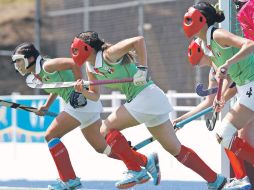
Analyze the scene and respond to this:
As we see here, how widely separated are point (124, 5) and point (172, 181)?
7.50 meters

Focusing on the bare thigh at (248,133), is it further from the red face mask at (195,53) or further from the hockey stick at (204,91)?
the red face mask at (195,53)

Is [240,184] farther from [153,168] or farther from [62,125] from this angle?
[62,125]

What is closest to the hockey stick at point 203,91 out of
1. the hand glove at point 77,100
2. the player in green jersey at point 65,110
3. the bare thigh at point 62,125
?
the player in green jersey at point 65,110

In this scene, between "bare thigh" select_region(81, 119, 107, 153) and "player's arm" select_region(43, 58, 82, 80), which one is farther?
"bare thigh" select_region(81, 119, 107, 153)

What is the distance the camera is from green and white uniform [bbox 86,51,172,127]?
314 inches

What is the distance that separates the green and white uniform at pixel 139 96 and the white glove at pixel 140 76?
0.75 feet

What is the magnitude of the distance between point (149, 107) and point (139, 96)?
13cm

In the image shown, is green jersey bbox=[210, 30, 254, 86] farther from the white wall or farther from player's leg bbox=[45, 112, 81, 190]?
the white wall

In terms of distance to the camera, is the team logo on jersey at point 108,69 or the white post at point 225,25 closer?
the team logo on jersey at point 108,69

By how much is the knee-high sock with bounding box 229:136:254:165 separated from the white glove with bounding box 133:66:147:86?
893mm

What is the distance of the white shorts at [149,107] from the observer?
7.96 metres

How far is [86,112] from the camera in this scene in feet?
28.7

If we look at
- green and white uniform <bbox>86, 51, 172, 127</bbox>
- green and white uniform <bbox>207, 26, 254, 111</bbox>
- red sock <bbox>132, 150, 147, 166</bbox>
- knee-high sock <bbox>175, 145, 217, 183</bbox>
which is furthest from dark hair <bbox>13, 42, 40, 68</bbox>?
green and white uniform <bbox>207, 26, 254, 111</bbox>

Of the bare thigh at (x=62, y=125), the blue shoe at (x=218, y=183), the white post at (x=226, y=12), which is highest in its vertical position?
the white post at (x=226, y=12)
